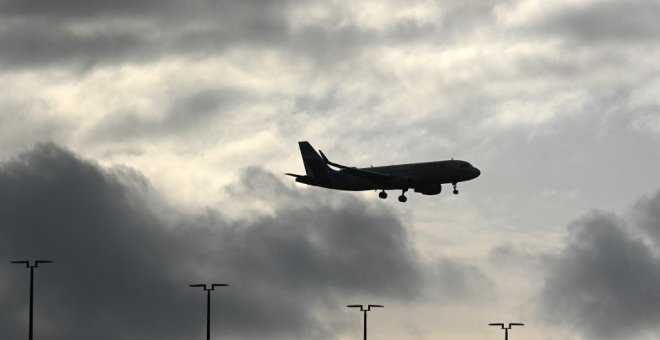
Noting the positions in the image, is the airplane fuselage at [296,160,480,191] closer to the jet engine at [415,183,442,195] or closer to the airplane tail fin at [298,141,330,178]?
the jet engine at [415,183,442,195]

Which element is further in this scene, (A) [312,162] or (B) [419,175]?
(A) [312,162]

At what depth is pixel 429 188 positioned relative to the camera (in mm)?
164750

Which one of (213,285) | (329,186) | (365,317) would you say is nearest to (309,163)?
(329,186)

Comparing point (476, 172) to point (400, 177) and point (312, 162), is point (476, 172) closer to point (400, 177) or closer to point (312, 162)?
point (400, 177)

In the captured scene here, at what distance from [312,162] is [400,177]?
1707 cm

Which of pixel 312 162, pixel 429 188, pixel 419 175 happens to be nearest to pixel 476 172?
pixel 429 188

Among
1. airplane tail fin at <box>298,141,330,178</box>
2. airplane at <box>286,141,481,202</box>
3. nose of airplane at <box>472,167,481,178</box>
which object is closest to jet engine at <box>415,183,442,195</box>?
airplane at <box>286,141,481,202</box>

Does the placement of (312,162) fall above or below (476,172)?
above

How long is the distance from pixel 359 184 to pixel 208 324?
6003 centimetres

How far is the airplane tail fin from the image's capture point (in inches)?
6821

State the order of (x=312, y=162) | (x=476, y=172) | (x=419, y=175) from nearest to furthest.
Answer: (x=419, y=175) < (x=476, y=172) < (x=312, y=162)

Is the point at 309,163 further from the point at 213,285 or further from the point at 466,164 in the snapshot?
the point at 213,285

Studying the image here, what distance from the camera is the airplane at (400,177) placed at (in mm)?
163750

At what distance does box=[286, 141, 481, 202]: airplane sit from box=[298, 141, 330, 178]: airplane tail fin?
1.87 ft
